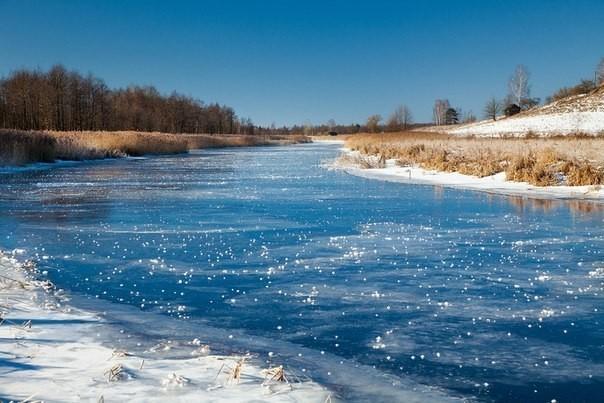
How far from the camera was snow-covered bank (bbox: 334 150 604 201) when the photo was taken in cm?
1106

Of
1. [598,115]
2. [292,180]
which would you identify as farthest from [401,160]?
[598,115]

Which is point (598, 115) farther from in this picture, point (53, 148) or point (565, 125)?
point (53, 148)

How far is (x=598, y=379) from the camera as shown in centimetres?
282

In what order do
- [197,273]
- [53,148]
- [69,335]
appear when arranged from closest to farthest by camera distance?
[69,335]
[197,273]
[53,148]

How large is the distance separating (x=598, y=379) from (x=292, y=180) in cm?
1326

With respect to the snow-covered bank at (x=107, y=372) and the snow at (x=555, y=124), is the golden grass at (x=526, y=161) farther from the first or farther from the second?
the snow at (x=555, y=124)

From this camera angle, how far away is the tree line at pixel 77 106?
182 feet

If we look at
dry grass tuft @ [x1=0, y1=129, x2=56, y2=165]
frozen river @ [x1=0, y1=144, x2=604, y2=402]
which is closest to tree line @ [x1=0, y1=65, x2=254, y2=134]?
dry grass tuft @ [x1=0, y1=129, x2=56, y2=165]

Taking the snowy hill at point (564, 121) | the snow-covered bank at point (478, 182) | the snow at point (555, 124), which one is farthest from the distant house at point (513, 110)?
the snow-covered bank at point (478, 182)

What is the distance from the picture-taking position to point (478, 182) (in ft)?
46.0

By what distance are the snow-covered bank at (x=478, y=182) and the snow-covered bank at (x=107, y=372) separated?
374 inches

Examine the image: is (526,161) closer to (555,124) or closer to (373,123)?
(555,124)

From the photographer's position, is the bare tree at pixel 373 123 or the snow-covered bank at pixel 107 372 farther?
the bare tree at pixel 373 123

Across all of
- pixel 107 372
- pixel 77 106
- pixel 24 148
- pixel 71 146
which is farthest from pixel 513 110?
pixel 107 372
